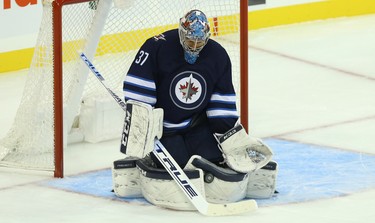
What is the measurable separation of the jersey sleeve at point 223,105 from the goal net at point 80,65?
2.01 ft

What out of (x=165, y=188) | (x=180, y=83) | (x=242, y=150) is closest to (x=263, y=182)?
(x=242, y=150)

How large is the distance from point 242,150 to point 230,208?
0.87 ft

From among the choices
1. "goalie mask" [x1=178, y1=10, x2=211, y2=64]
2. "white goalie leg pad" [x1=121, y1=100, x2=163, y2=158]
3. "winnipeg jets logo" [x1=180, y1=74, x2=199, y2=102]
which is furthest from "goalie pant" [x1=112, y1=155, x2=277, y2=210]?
"goalie mask" [x1=178, y1=10, x2=211, y2=64]

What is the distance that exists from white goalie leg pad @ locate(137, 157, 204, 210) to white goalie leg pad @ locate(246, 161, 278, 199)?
0.89ft

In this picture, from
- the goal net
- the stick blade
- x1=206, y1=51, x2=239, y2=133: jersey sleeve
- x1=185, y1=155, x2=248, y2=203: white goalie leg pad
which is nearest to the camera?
the stick blade

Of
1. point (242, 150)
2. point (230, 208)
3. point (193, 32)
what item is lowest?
point (230, 208)

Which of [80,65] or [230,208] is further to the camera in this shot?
[80,65]

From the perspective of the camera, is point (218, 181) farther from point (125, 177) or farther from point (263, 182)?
point (125, 177)

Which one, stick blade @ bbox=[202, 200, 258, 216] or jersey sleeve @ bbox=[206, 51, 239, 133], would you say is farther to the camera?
jersey sleeve @ bbox=[206, 51, 239, 133]

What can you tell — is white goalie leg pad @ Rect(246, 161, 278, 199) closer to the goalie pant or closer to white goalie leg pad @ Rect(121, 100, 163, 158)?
the goalie pant

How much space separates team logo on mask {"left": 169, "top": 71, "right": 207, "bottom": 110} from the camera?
5234 millimetres

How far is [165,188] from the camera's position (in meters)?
5.16

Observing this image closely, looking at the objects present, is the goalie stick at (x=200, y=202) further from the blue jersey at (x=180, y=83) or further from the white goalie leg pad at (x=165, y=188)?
the blue jersey at (x=180, y=83)

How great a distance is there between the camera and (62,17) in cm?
585
